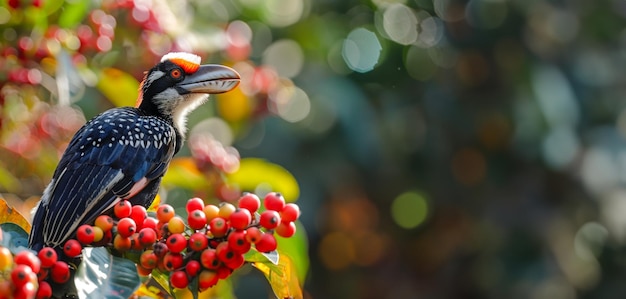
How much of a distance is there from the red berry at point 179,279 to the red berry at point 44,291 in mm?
242

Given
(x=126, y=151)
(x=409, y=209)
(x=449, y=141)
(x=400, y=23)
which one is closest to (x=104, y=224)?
(x=126, y=151)

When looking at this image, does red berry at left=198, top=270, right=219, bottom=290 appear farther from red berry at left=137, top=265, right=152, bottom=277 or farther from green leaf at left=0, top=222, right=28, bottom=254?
green leaf at left=0, top=222, right=28, bottom=254

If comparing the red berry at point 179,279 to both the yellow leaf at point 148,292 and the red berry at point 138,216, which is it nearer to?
the red berry at point 138,216

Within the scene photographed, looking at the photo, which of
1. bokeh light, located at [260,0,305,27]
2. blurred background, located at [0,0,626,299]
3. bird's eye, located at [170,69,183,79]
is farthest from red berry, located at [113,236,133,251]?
bokeh light, located at [260,0,305,27]

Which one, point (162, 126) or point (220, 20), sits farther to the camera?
point (220, 20)

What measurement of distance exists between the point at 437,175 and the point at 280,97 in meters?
3.23

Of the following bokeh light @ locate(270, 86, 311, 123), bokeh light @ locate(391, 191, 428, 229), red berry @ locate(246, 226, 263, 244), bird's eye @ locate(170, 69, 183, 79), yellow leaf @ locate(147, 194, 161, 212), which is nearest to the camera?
red berry @ locate(246, 226, 263, 244)

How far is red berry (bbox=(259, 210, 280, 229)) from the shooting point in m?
Answer: 1.98

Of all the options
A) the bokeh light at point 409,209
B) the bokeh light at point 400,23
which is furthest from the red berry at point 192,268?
the bokeh light at point 409,209

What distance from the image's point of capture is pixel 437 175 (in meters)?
7.27

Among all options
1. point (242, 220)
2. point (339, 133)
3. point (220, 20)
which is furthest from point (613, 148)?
point (242, 220)

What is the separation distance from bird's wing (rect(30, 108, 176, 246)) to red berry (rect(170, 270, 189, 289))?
41 cm

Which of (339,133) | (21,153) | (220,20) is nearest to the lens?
(21,153)

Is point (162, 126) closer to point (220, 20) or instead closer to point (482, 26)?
point (220, 20)
